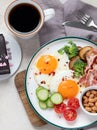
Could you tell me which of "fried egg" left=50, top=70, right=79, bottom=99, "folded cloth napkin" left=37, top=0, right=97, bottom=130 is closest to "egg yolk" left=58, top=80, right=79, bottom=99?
"fried egg" left=50, top=70, right=79, bottom=99

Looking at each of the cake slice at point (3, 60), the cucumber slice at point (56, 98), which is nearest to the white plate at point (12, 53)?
the cake slice at point (3, 60)

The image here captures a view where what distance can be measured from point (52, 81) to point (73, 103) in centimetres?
8

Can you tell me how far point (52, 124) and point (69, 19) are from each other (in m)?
0.29

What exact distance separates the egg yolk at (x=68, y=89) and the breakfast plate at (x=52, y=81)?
0.01 metres

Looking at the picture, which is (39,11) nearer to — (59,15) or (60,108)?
(59,15)

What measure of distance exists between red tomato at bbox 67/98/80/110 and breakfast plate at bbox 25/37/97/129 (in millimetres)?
18

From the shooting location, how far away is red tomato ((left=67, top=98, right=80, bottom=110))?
4.35ft

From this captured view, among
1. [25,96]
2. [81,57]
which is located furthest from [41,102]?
[81,57]

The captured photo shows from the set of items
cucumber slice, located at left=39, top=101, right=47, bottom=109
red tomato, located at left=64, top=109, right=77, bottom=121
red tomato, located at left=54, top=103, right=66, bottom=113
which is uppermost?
cucumber slice, located at left=39, top=101, right=47, bottom=109

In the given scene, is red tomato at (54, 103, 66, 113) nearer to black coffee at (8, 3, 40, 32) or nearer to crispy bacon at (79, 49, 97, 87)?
crispy bacon at (79, 49, 97, 87)

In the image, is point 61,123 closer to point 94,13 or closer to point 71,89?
point 71,89

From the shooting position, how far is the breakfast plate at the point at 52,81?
4.41 ft

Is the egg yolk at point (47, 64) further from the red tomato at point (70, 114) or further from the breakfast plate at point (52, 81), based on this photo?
the red tomato at point (70, 114)

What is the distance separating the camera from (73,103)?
4.35 feet
